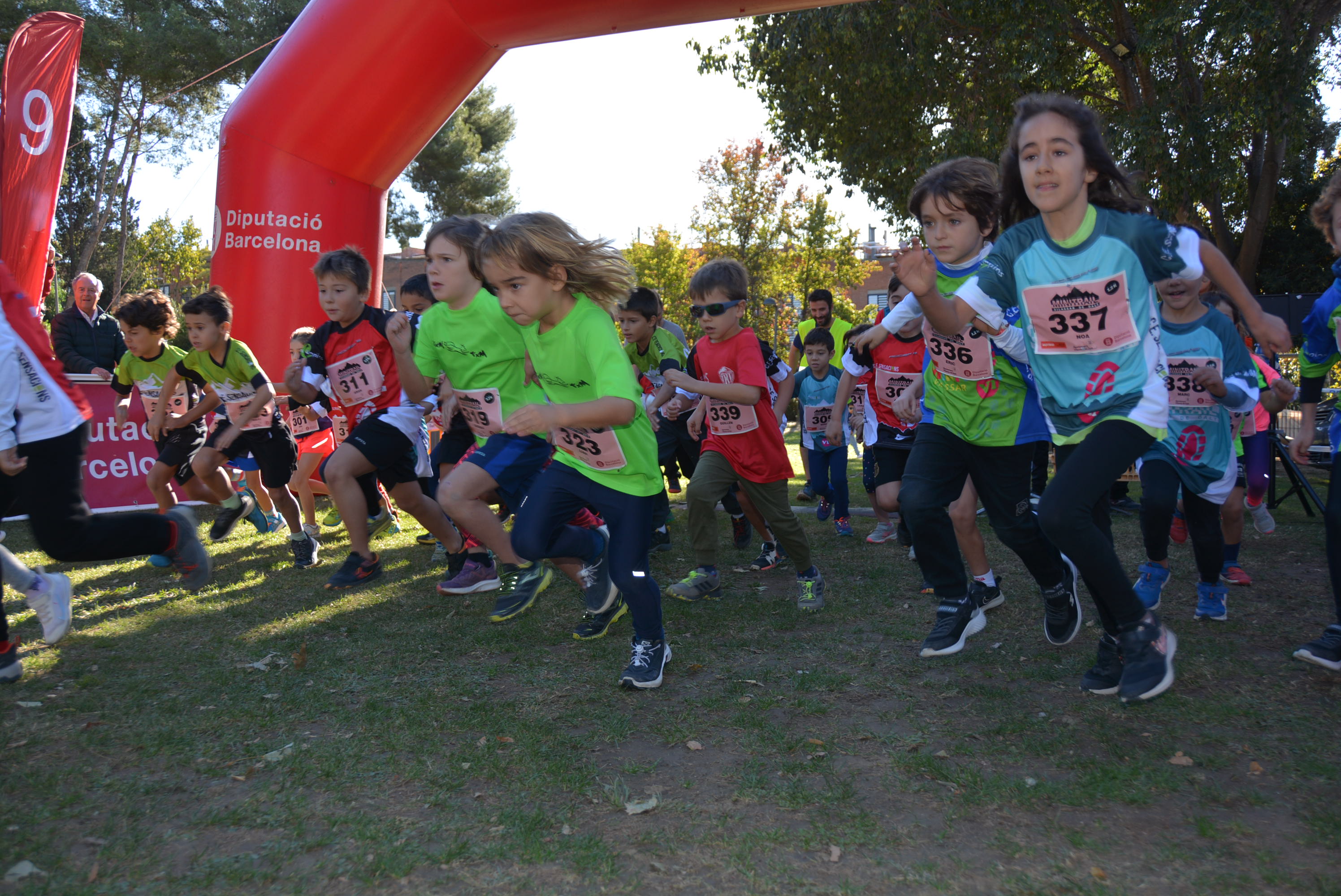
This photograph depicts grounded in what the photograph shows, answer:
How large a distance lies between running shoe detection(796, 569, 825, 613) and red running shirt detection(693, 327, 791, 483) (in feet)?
1.93

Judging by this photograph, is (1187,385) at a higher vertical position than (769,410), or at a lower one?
higher

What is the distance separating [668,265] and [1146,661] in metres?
37.8

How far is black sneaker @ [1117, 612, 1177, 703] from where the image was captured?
326 cm

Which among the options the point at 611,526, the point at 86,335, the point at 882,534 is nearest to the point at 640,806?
the point at 611,526

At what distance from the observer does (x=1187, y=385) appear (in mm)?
4781

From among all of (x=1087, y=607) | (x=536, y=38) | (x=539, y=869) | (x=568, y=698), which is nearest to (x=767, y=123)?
Result: (x=536, y=38)

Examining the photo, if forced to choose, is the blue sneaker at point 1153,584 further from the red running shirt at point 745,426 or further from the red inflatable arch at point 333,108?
the red inflatable arch at point 333,108

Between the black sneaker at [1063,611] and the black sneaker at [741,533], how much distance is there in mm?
3162

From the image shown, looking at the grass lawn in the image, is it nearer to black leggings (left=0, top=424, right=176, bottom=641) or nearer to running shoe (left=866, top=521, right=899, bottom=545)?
black leggings (left=0, top=424, right=176, bottom=641)

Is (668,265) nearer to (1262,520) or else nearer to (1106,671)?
(1262,520)

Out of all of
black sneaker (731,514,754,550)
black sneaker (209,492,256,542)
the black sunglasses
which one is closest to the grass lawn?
the black sunglasses

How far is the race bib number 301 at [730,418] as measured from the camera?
5258mm

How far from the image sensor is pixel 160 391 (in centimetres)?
702

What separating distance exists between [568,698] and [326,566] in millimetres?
3400
